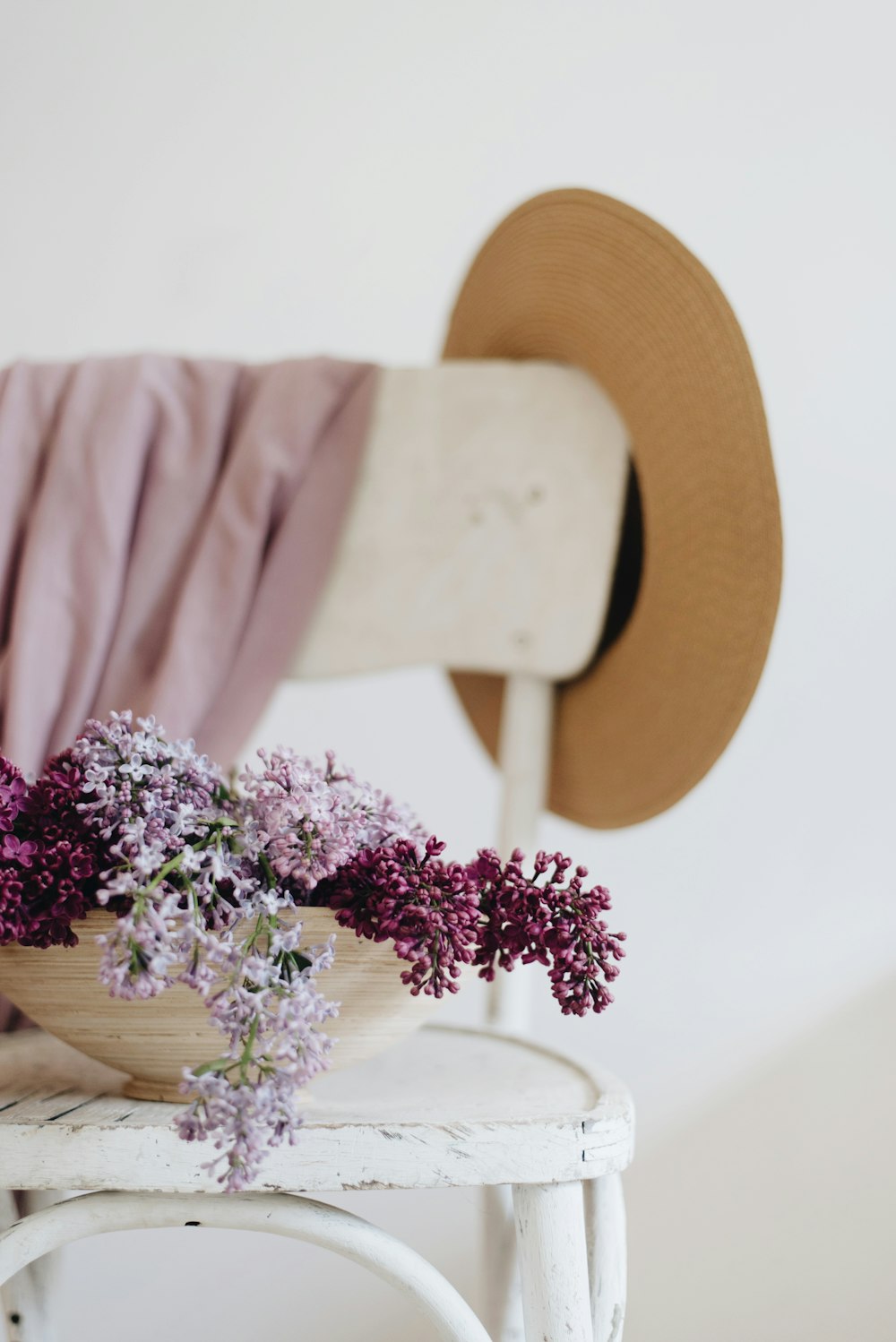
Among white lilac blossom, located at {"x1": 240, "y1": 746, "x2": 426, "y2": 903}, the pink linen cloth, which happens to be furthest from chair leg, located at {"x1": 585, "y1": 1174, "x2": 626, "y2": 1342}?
the pink linen cloth

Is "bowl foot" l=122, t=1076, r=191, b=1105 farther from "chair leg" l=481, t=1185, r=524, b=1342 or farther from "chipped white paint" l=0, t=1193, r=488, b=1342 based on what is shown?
"chair leg" l=481, t=1185, r=524, b=1342

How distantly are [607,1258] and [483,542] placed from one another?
0.52 metres

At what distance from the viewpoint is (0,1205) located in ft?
2.11

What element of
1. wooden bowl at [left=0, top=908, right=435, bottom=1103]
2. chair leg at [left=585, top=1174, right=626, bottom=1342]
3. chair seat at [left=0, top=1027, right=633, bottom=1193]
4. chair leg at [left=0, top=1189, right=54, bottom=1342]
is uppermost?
wooden bowl at [left=0, top=908, right=435, bottom=1103]

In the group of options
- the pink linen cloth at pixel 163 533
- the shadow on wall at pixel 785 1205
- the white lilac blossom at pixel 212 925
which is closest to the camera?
the white lilac blossom at pixel 212 925

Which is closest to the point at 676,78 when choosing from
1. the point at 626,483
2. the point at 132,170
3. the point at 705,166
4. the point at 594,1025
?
the point at 705,166

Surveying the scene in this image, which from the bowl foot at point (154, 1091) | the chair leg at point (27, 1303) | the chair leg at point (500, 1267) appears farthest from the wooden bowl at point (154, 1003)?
the chair leg at point (500, 1267)

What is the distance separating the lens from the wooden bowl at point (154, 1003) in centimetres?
53

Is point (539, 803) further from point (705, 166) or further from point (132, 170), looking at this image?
point (132, 170)

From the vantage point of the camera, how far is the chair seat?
20.3 inches

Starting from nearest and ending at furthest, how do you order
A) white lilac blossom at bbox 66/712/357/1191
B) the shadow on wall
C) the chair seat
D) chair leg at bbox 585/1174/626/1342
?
white lilac blossom at bbox 66/712/357/1191, the chair seat, chair leg at bbox 585/1174/626/1342, the shadow on wall

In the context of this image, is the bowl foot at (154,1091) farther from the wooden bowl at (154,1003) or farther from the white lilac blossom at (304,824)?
the white lilac blossom at (304,824)

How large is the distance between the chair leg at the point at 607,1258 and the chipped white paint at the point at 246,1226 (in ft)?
0.38

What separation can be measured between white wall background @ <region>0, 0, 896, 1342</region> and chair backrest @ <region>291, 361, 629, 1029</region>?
53 cm
